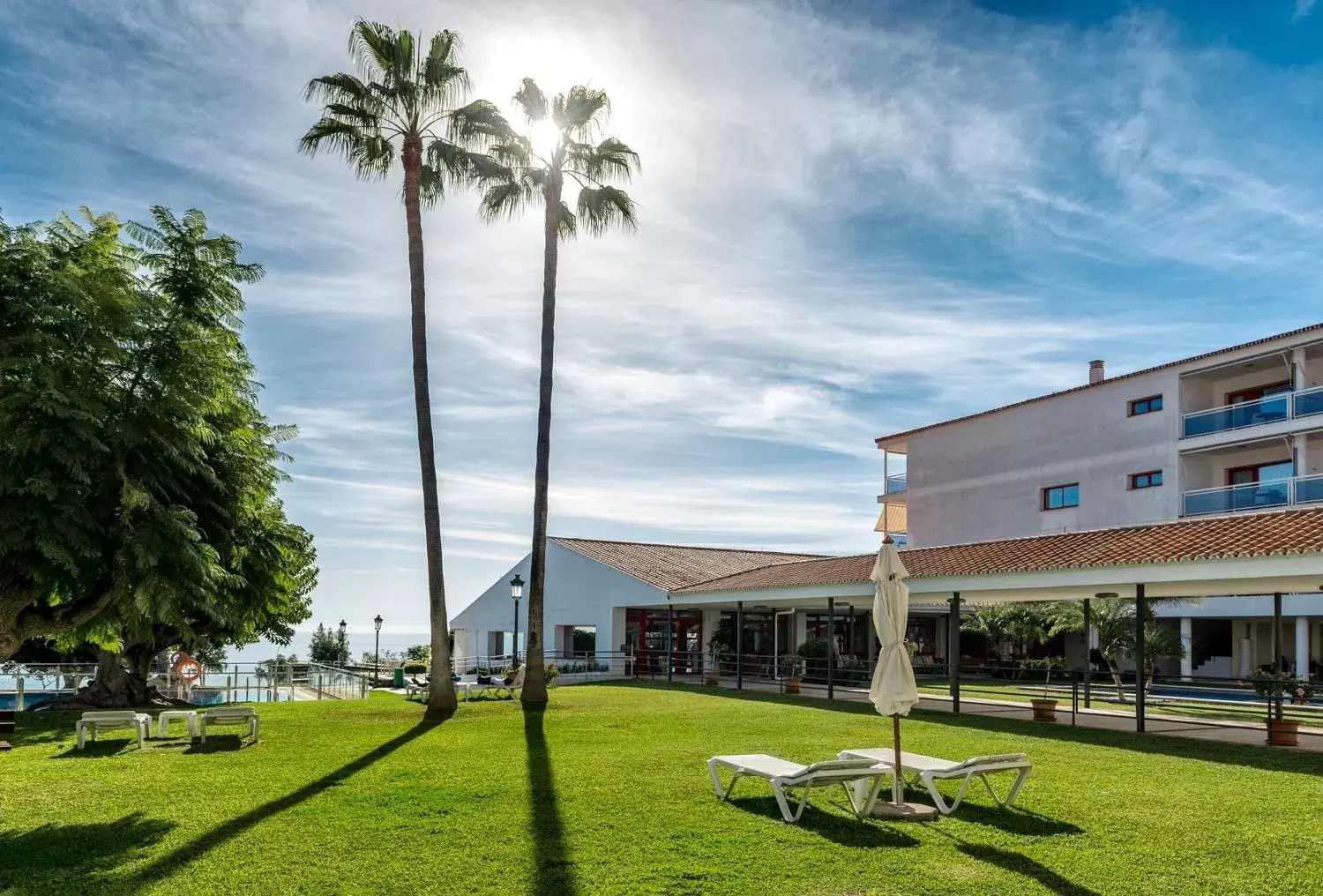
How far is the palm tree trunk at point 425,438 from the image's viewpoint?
2042 cm

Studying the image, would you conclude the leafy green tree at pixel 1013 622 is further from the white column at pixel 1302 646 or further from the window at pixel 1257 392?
the window at pixel 1257 392

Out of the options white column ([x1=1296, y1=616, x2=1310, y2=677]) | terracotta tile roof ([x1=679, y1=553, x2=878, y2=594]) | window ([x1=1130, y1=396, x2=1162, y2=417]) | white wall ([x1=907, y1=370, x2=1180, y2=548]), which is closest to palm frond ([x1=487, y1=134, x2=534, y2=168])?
terracotta tile roof ([x1=679, y1=553, x2=878, y2=594])

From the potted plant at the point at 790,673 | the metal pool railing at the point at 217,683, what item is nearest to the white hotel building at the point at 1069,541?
the potted plant at the point at 790,673

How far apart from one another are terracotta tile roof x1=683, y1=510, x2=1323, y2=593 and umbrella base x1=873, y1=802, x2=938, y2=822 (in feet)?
29.3

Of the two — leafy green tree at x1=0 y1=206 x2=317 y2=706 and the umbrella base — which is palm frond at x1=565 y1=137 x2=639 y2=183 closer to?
leafy green tree at x1=0 y1=206 x2=317 y2=706

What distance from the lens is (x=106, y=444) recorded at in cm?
979

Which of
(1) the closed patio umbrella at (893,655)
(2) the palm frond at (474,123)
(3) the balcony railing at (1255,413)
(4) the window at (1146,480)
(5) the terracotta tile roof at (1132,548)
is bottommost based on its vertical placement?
(1) the closed patio umbrella at (893,655)

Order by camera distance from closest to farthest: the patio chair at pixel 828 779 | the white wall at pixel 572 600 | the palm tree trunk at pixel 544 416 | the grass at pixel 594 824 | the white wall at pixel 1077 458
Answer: the grass at pixel 594 824 → the patio chair at pixel 828 779 → the palm tree trunk at pixel 544 416 → the white wall at pixel 1077 458 → the white wall at pixel 572 600

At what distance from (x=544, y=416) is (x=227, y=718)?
384 inches

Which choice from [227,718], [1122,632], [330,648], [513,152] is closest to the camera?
[227,718]

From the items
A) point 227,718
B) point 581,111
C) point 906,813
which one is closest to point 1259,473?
point 581,111

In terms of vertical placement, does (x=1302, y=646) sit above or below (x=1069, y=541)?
below

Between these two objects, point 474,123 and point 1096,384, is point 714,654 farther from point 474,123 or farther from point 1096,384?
point 474,123

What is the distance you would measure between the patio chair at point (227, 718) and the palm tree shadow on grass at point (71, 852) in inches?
232
